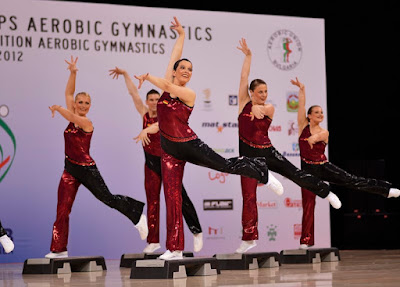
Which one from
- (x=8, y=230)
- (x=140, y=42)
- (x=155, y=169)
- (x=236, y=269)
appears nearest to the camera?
(x=236, y=269)

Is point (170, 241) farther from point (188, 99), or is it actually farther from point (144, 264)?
point (188, 99)

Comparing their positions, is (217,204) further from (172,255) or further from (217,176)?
(172,255)

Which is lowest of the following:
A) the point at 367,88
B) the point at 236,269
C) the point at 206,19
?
the point at 236,269

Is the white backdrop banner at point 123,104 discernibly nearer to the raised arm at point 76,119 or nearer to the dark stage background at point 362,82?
the dark stage background at point 362,82

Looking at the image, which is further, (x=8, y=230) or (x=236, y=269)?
(x=8, y=230)

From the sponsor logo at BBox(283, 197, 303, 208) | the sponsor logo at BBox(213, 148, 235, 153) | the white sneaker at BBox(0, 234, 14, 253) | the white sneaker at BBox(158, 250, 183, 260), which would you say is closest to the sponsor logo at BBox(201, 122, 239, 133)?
the sponsor logo at BBox(213, 148, 235, 153)

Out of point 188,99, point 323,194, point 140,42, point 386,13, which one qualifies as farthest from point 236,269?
point 386,13

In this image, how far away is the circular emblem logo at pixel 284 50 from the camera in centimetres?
1062

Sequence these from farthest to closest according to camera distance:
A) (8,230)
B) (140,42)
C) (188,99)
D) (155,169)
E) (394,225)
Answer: (394,225) < (140,42) < (8,230) < (155,169) < (188,99)

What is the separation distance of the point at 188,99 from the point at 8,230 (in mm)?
4004

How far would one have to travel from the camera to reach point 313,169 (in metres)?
8.36

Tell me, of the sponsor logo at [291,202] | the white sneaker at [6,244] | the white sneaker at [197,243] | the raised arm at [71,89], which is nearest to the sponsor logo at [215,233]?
the sponsor logo at [291,202]

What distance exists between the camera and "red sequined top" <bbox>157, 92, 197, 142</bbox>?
606 centimetres

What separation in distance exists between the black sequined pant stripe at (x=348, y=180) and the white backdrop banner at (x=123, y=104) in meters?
2.07
